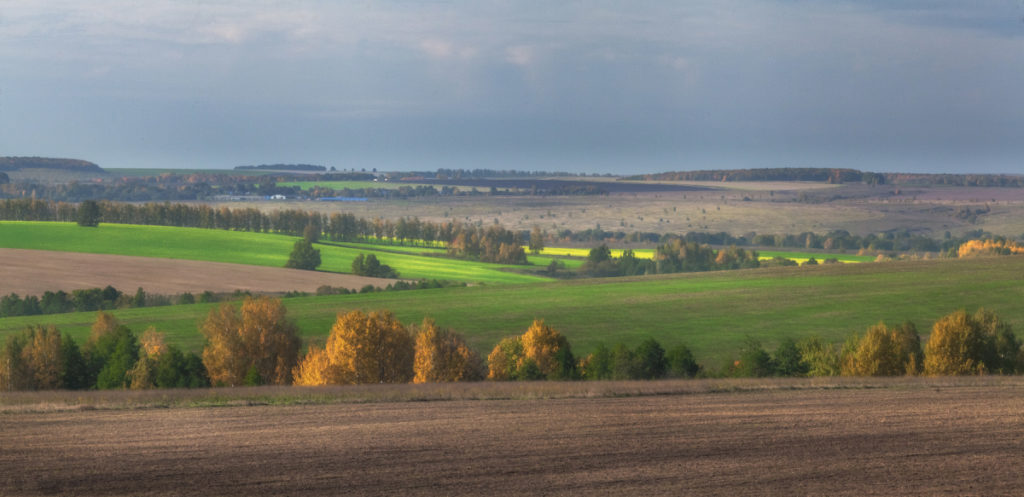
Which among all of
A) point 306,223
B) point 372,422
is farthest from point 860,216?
point 372,422

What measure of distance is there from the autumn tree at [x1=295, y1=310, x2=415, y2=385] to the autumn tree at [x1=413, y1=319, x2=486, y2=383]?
43.0 inches

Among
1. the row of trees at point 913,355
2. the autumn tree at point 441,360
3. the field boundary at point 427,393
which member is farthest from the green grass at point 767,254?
the field boundary at point 427,393

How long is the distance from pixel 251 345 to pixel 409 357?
32.3 ft

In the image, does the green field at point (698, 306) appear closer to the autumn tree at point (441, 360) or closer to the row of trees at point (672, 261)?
the autumn tree at point (441, 360)

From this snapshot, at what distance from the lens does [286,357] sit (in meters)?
49.2

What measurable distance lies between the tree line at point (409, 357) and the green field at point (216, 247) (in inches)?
1507

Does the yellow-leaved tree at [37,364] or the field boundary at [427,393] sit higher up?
the field boundary at [427,393]

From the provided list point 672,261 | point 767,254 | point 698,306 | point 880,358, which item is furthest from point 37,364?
point 767,254

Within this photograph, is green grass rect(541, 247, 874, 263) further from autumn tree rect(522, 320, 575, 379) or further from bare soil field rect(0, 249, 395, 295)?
autumn tree rect(522, 320, 575, 379)

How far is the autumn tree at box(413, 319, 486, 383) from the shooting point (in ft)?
142

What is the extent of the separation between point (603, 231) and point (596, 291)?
6402 cm

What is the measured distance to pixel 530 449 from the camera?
17.6 meters

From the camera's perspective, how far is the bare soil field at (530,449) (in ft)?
48.8

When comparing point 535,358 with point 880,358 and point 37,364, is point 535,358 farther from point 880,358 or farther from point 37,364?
point 37,364
